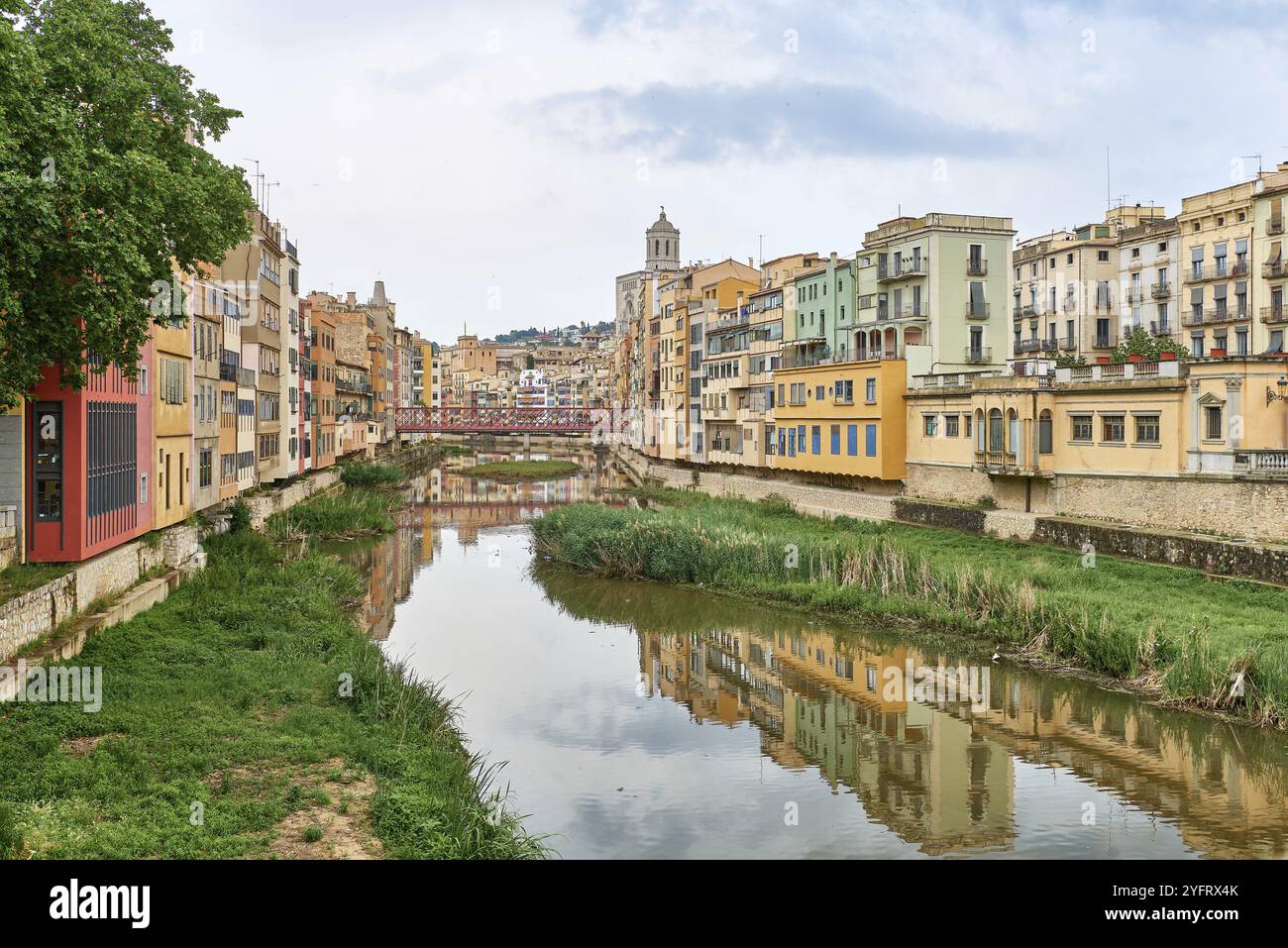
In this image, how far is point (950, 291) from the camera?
45625 millimetres

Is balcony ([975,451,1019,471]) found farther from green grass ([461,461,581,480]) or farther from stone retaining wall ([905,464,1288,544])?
green grass ([461,461,581,480])

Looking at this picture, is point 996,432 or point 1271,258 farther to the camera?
point 1271,258

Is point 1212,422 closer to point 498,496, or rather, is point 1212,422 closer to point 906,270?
point 906,270

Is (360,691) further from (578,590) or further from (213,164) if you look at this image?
(578,590)

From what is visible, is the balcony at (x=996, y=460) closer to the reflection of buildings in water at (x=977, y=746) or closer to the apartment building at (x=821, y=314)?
the apartment building at (x=821, y=314)

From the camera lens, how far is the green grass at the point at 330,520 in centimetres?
4003

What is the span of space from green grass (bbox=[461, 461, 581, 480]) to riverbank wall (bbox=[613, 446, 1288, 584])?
95.1 ft

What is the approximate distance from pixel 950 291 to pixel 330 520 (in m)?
26.1

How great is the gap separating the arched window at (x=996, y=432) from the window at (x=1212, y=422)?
7.26 metres

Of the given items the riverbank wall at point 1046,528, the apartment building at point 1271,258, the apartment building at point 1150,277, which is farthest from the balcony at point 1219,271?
the riverbank wall at point 1046,528

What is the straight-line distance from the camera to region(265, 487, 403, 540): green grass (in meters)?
40.0

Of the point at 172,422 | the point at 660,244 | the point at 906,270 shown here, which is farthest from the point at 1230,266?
the point at 660,244

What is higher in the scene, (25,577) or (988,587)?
(25,577)
